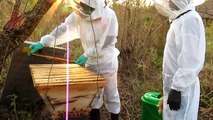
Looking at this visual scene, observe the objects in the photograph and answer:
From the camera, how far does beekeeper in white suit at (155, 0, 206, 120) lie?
294 centimetres

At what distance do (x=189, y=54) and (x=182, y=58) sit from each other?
7 cm

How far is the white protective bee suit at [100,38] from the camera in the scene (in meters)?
4.03

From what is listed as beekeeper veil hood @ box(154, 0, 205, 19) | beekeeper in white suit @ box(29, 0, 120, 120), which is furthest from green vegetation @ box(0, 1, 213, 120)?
beekeeper veil hood @ box(154, 0, 205, 19)

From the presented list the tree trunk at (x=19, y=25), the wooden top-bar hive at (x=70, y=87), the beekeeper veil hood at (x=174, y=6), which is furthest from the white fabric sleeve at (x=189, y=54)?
the tree trunk at (x=19, y=25)

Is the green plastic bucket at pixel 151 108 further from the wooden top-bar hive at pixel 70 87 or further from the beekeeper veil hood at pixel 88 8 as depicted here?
the beekeeper veil hood at pixel 88 8

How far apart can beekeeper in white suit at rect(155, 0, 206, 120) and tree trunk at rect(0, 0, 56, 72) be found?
1.28 metres

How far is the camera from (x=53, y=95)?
3.12 metres

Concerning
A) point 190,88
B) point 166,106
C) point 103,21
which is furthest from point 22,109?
point 190,88

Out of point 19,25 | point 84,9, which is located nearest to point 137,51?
point 84,9

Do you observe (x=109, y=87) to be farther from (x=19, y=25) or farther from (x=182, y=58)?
(x=182, y=58)

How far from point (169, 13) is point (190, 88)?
0.74 metres

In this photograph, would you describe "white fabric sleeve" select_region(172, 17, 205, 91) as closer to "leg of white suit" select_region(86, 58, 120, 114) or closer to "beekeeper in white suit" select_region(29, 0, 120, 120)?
"beekeeper in white suit" select_region(29, 0, 120, 120)

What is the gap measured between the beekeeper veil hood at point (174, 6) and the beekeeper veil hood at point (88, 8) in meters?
0.92

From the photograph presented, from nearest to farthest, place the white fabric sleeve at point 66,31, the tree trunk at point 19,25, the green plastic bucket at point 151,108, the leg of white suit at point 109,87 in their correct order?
the tree trunk at point 19,25
the green plastic bucket at point 151,108
the leg of white suit at point 109,87
the white fabric sleeve at point 66,31
